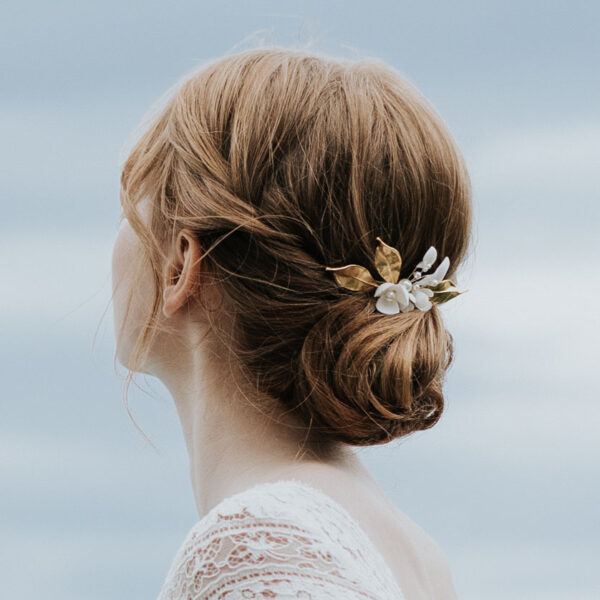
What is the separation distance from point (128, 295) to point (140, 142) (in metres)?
0.26

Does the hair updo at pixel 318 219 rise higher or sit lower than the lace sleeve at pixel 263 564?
higher

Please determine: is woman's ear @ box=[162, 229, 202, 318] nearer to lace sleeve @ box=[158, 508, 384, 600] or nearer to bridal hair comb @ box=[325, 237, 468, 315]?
bridal hair comb @ box=[325, 237, 468, 315]

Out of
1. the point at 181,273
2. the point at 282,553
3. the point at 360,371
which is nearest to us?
the point at 282,553

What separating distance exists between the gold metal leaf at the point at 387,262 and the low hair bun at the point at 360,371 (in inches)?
2.2

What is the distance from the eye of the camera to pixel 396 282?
5.60 ft

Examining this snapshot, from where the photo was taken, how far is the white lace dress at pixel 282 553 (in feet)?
4.92

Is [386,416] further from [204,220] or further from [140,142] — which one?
[140,142]

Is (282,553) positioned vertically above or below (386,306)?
below

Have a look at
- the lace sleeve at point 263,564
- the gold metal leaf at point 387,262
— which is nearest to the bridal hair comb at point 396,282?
the gold metal leaf at point 387,262

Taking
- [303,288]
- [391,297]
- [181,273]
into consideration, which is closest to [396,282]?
[391,297]

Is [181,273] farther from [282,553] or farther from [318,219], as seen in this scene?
[282,553]

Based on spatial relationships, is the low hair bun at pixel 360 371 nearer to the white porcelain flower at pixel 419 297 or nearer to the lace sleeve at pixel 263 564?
the white porcelain flower at pixel 419 297

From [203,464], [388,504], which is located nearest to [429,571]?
[388,504]

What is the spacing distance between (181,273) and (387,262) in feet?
1.07
